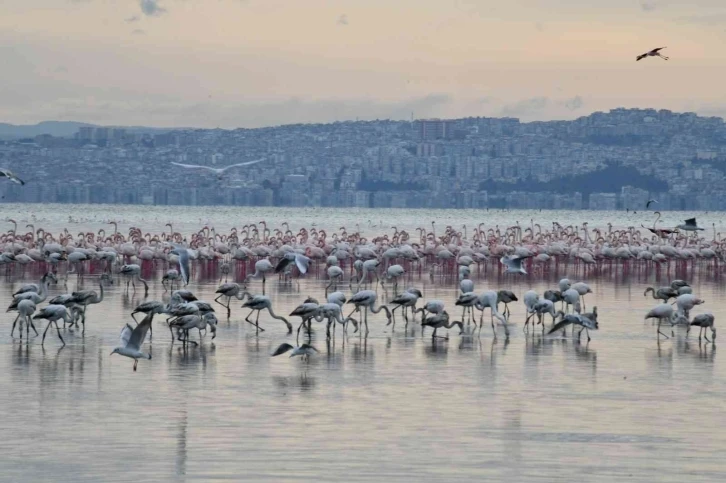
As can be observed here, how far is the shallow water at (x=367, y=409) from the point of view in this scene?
1102 centimetres

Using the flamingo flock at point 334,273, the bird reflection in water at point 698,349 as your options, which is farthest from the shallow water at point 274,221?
the bird reflection in water at point 698,349

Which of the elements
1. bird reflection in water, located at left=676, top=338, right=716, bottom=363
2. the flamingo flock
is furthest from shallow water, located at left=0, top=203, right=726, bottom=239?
bird reflection in water, located at left=676, top=338, right=716, bottom=363

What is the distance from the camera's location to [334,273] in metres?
27.8

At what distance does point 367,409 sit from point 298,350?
8.19 feet

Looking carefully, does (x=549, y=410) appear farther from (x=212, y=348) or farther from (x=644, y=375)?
(x=212, y=348)

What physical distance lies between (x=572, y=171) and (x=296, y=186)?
35.1m

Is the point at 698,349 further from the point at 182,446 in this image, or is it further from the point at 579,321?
the point at 182,446

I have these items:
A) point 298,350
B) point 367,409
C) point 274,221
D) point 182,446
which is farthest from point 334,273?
point 274,221

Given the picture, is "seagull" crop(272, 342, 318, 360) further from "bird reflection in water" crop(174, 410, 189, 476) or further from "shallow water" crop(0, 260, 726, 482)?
"bird reflection in water" crop(174, 410, 189, 476)

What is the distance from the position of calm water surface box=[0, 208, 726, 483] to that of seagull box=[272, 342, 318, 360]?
0.65ft

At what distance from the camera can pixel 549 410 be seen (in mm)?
13680

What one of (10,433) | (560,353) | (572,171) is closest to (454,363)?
(560,353)

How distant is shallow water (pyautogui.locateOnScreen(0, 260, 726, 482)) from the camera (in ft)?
36.2

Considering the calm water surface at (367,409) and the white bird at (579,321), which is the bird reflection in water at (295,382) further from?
the white bird at (579,321)
